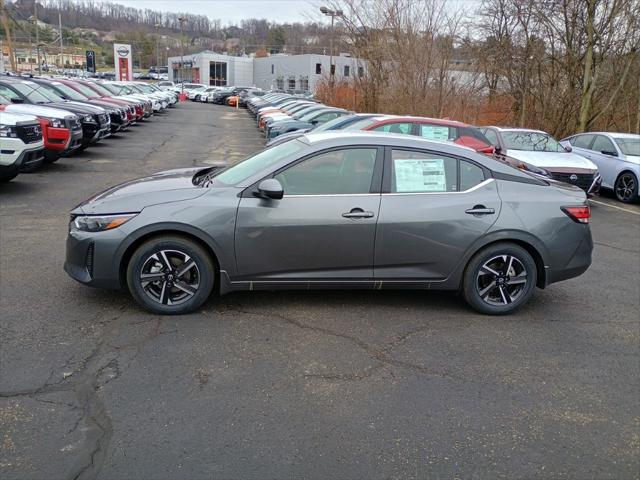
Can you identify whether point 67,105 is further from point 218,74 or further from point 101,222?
point 218,74

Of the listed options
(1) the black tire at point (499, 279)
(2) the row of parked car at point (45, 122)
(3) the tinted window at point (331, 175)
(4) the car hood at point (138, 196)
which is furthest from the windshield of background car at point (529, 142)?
(2) the row of parked car at point (45, 122)

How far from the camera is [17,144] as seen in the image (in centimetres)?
901

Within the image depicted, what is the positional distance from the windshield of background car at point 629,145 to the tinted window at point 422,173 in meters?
10.1

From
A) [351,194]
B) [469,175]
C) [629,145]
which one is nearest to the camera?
[351,194]

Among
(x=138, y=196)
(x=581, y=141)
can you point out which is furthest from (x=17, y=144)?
(x=581, y=141)

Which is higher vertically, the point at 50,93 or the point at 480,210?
the point at 50,93

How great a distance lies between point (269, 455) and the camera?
303 cm

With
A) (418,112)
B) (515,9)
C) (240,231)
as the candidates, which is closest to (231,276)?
(240,231)

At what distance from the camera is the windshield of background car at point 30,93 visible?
543 inches

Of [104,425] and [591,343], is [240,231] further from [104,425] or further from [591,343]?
[591,343]

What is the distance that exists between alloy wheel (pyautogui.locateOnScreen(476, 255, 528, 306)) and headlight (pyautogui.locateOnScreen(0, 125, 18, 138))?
25.3 ft

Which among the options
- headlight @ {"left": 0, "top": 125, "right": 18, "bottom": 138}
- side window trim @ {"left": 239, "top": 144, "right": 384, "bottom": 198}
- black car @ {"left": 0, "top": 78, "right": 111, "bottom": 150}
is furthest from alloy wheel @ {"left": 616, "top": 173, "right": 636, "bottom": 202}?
black car @ {"left": 0, "top": 78, "right": 111, "bottom": 150}

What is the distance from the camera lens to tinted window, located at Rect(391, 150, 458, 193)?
4.98 m

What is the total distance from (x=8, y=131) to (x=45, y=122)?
2690 mm
